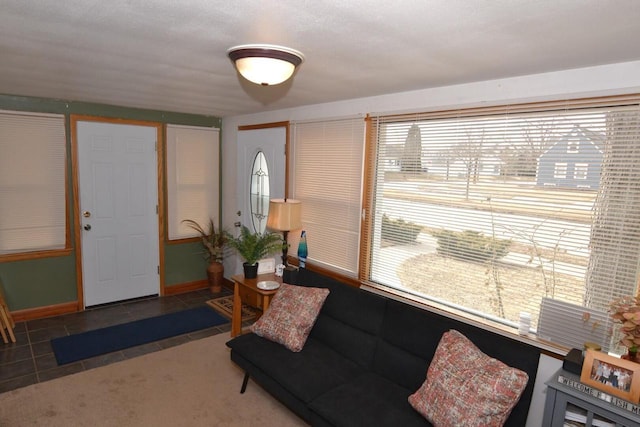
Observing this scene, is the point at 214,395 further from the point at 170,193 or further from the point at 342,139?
the point at 170,193

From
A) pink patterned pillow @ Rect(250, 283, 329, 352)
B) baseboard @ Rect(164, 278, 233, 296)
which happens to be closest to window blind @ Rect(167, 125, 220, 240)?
baseboard @ Rect(164, 278, 233, 296)

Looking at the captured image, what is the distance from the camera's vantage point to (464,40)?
5.71ft

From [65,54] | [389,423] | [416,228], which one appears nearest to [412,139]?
[416,228]

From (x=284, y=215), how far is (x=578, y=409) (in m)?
2.59

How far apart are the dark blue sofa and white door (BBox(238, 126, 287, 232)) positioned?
1.71 m

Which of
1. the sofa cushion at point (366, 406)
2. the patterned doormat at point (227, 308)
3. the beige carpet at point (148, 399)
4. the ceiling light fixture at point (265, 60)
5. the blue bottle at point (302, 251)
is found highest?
the ceiling light fixture at point (265, 60)

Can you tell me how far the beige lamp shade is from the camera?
12.0 feet

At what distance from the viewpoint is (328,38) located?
1771mm

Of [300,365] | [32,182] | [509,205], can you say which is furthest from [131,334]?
[509,205]

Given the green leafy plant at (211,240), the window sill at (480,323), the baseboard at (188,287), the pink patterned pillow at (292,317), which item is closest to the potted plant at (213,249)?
the green leafy plant at (211,240)

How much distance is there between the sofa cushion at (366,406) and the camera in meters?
2.00

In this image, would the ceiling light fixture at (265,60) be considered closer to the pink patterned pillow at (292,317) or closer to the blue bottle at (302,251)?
the pink patterned pillow at (292,317)

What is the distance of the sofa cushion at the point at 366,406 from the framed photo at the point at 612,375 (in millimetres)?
824

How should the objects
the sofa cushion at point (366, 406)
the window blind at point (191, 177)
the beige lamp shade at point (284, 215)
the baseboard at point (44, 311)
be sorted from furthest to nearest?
the window blind at point (191, 177)
the baseboard at point (44, 311)
the beige lamp shade at point (284, 215)
the sofa cushion at point (366, 406)
